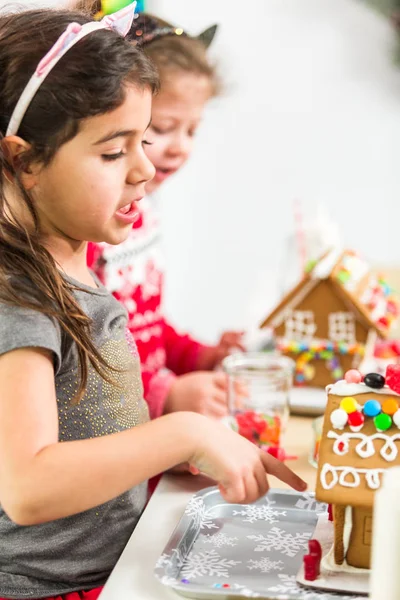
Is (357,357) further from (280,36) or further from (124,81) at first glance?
(280,36)

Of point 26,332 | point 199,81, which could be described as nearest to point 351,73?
point 199,81

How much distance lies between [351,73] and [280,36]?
10.3 inches

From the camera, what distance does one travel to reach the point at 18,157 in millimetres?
809

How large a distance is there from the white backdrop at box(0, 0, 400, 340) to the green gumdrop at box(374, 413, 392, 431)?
2192 millimetres

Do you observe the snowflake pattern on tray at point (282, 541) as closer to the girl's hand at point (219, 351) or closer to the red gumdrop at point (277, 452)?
the red gumdrop at point (277, 452)

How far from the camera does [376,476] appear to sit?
655mm

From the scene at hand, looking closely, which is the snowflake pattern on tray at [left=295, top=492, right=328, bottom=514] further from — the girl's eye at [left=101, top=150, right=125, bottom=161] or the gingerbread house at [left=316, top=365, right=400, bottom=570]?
the girl's eye at [left=101, top=150, right=125, bottom=161]

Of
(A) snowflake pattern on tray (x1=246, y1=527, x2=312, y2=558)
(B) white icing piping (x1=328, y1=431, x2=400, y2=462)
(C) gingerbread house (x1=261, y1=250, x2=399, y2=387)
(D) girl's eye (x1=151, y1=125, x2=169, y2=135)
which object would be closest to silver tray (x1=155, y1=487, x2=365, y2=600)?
(A) snowflake pattern on tray (x1=246, y1=527, x2=312, y2=558)

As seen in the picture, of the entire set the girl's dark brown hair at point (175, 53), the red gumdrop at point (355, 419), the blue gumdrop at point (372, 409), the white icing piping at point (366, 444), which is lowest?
the white icing piping at point (366, 444)

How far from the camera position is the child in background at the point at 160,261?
1283 mm

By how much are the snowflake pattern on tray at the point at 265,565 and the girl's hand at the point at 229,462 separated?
0.20 feet

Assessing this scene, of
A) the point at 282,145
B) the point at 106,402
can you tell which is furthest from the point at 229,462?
the point at 282,145

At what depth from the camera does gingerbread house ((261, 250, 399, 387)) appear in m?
1.42

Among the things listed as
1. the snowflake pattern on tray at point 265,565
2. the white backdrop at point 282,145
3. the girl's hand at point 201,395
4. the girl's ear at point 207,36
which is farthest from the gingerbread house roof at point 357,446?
the white backdrop at point 282,145
